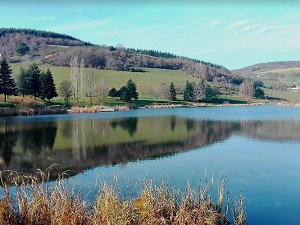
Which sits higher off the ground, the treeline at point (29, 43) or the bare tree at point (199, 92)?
Answer: the treeline at point (29, 43)

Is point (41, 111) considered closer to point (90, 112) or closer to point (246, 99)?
point (90, 112)

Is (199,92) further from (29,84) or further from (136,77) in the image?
(29,84)

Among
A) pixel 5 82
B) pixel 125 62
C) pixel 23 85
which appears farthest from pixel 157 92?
pixel 125 62

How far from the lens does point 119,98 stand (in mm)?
92750

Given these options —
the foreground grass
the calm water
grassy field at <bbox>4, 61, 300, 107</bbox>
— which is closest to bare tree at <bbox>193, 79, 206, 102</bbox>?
grassy field at <bbox>4, 61, 300, 107</bbox>

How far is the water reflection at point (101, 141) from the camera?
22.9 meters

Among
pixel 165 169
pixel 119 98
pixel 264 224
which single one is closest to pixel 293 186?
pixel 264 224

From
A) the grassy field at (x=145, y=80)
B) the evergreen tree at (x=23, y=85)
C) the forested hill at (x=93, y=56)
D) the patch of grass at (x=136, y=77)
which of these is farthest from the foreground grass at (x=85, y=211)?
the forested hill at (x=93, y=56)

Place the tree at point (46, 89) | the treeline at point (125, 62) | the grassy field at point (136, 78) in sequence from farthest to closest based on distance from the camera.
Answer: the treeline at point (125, 62) → the grassy field at point (136, 78) → the tree at point (46, 89)

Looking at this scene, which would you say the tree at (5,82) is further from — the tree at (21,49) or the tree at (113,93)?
the tree at (21,49)

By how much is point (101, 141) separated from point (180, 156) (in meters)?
10.4

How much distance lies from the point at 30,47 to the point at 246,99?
113342 mm

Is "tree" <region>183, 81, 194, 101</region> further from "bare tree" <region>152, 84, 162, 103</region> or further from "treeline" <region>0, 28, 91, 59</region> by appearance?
"treeline" <region>0, 28, 91, 59</region>

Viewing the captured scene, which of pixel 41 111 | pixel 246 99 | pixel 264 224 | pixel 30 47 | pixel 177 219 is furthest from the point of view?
pixel 30 47
